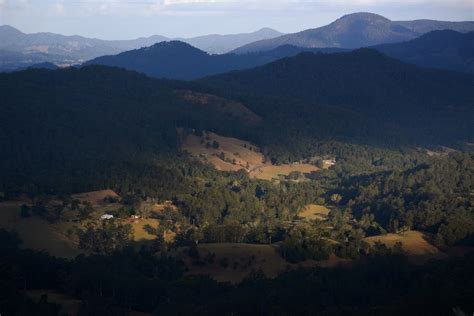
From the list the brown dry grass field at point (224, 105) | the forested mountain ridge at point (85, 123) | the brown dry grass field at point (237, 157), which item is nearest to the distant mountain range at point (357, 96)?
the brown dry grass field at point (224, 105)

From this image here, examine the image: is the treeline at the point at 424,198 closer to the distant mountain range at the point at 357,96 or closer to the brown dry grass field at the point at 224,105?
the distant mountain range at the point at 357,96

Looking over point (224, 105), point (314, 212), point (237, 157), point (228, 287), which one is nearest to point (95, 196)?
point (314, 212)

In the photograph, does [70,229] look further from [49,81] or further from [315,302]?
[49,81]

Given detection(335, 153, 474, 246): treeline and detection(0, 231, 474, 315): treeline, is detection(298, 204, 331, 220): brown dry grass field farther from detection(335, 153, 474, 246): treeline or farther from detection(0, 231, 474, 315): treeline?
detection(0, 231, 474, 315): treeline

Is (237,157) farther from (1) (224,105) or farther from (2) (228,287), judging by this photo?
(2) (228,287)

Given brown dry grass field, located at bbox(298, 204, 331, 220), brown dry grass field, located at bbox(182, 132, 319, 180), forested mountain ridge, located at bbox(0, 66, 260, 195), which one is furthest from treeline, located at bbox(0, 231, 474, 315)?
brown dry grass field, located at bbox(182, 132, 319, 180)

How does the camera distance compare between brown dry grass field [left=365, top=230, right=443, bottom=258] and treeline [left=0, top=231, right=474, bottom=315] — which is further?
brown dry grass field [left=365, top=230, right=443, bottom=258]
